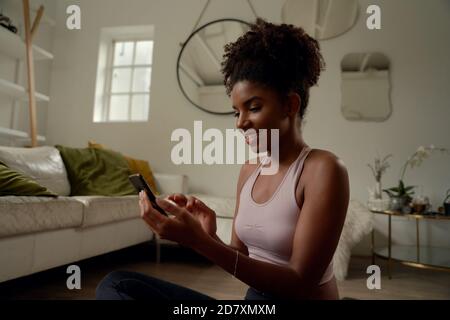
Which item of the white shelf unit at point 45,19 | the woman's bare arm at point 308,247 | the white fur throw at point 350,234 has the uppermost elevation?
the white shelf unit at point 45,19

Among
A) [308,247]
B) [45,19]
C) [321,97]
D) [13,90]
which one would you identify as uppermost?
[45,19]

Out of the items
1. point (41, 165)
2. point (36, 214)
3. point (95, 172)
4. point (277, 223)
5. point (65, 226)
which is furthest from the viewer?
point (95, 172)

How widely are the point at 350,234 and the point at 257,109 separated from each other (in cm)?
149

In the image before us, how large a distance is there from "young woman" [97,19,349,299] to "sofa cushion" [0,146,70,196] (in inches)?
55.3

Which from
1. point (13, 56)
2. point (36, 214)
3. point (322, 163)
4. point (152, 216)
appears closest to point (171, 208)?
point (152, 216)

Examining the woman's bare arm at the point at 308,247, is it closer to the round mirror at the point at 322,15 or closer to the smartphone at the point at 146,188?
the smartphone at the point at 146,188

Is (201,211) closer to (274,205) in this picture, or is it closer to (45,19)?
(274,205)

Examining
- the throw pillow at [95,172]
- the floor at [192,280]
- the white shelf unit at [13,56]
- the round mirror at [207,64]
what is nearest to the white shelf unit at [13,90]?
the white shelf unit at [13,56]

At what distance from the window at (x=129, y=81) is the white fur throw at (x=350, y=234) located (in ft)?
6.65

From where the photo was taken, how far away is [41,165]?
181cm

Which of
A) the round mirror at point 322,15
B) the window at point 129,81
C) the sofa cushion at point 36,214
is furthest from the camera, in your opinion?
the window at point 129,81

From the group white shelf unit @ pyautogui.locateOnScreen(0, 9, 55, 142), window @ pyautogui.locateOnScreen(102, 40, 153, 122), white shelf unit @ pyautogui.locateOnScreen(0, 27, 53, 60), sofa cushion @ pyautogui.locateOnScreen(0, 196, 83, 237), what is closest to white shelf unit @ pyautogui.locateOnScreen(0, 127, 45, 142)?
white shelf unit @ pyautogui.locateOnScreen(0, 9, 55, 142)

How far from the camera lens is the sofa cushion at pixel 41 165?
163 cm

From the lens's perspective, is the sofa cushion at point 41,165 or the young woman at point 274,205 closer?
the young woman at point 274,205
